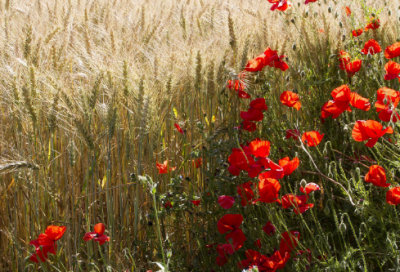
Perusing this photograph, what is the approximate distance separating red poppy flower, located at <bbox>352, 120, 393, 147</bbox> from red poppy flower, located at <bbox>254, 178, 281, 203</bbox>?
27 cm

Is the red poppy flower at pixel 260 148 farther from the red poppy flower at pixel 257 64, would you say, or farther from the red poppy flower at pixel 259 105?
the red poppy flower at pixel 257 64

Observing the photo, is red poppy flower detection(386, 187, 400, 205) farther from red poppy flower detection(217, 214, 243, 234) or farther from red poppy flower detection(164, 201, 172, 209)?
red poppy flower detection(164, 201, 172, 209)

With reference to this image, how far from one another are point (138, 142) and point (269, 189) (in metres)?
0.76

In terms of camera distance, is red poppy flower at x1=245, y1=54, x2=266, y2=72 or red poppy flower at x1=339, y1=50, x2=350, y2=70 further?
red poppy flower at x1=339, y1=50, x2=350, y2=70

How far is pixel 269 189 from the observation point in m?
1.03

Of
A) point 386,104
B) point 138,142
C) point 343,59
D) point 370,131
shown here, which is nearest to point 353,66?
point 343,59

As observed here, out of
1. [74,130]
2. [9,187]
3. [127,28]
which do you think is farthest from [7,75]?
[127,28]

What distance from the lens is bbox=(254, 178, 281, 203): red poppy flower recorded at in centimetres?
103

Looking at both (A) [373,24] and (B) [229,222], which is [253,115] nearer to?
(B) [229,222]

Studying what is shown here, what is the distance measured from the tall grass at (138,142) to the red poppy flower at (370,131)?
9 cm

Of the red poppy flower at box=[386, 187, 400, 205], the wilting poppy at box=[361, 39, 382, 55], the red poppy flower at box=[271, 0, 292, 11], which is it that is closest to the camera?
the red poppy flower at box=[386, 187, 400, 205]

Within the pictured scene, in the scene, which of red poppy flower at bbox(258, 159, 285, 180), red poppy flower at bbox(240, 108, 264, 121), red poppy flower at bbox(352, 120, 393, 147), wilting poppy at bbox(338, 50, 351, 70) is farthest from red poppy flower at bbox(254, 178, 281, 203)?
wilting poppy at bbox(338, 50, 351, 70)

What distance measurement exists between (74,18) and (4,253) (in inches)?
64.2

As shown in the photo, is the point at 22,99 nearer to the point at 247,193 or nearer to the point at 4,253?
the point at 4,253
